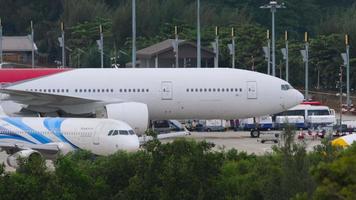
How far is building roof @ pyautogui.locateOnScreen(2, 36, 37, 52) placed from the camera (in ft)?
439

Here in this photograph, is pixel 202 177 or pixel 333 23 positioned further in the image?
pixel 333 23

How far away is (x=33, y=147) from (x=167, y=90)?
14.7 metres

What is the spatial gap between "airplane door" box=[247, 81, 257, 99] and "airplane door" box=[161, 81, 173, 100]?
3759 mm

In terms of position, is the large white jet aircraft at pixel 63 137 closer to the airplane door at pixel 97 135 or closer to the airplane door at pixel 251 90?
the airplane door at pixel 97 135

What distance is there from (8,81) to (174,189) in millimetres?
28628

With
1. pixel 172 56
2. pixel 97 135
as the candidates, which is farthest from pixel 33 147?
pixel 172 56

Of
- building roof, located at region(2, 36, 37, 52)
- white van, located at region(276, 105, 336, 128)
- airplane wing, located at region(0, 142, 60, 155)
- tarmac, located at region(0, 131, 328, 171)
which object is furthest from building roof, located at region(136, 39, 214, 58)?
airplane wing, located at region(0, 142, 60, 155)

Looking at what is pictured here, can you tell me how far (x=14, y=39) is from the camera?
136500 mm

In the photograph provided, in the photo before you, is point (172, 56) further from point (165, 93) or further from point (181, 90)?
point (181, 90)

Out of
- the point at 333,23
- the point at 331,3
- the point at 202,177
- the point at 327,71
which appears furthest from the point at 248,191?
the point at 331,3

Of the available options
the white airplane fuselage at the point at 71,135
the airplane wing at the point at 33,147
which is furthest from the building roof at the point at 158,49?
the airplane wing at the point at 33,147

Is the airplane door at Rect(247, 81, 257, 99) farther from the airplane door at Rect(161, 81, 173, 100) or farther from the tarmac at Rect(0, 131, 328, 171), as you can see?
the airplane door at Rect(161, 81, 173, 100)

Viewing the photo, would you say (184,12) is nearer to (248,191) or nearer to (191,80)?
(191,80)

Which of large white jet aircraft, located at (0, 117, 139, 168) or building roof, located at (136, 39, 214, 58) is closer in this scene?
large white jet aircraft, located at (0, 117, 139, 168)
